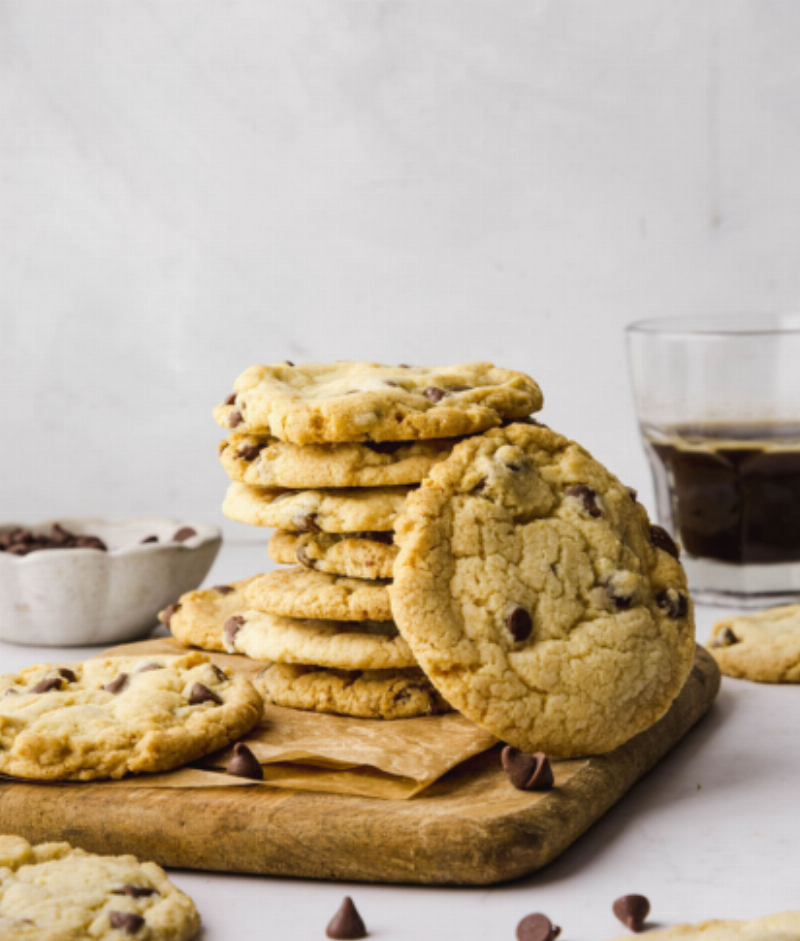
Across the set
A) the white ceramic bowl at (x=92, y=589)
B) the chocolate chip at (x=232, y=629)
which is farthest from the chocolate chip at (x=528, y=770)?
the white ceramic bowl at (x=92, y=589)

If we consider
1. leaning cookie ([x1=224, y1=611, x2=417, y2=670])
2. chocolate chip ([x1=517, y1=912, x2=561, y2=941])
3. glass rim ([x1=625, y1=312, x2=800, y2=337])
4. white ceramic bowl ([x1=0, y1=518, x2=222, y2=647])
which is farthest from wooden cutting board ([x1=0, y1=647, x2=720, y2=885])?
glass rim ([x1=625, y1=312, x2=800, y2=337])

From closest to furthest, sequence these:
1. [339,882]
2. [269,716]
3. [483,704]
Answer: [339,882]
[483,704]
[269,716]

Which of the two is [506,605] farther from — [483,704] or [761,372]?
[761,372]

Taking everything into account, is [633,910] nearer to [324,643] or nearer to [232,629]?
[324,643]

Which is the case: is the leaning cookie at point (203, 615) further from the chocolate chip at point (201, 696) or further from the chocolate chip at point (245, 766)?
the chocolate chip at point (245, 766)

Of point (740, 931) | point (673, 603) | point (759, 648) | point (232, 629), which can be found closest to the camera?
point (740, 931)

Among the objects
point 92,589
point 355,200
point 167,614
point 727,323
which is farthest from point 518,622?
point 355,200

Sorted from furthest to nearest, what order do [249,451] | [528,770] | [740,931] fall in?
1. [249,451]
2. [528,770]
3. [740,931]

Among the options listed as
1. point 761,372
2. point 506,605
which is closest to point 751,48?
point 761,372
